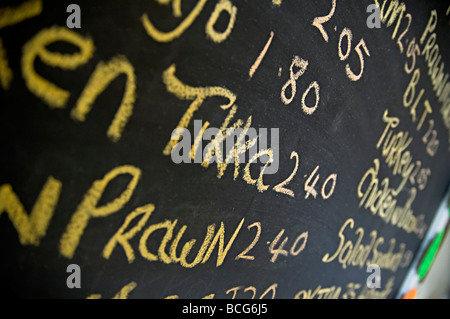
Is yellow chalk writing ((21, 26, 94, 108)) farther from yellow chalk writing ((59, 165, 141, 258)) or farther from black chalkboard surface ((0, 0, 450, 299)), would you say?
yellow chalk writing ((59, 165, 141, 258))

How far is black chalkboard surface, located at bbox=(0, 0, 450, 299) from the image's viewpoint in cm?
38

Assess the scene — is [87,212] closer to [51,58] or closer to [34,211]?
[34,211]

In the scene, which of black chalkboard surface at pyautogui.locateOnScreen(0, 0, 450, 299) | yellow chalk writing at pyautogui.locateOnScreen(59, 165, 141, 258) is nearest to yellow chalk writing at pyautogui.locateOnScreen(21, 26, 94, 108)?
black chalkboard surface at pyautogui.locateOnScreen(0, 0, 450, 299)

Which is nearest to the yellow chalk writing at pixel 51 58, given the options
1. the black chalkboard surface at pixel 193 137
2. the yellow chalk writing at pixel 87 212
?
the black chalkboard surface at pixel 193 137

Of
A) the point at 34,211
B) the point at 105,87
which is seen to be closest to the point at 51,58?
the point at 105,87

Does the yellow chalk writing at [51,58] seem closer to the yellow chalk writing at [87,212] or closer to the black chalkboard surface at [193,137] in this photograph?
the black chalkboard surface at [193,137]

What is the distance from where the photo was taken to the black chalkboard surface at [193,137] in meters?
0.38

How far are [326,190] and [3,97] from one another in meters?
0.64

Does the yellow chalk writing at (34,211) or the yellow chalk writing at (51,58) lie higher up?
the yellow chalk writing at (51,58)

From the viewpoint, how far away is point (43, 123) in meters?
0.38

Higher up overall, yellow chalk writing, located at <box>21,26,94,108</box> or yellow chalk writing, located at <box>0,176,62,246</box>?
yellow chalk writing, located at <box>21,26,94,108</box>

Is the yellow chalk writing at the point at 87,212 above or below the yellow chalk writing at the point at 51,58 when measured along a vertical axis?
below

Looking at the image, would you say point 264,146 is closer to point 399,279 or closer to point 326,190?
point 326,190

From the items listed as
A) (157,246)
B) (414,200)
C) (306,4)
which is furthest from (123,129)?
(414,200)
